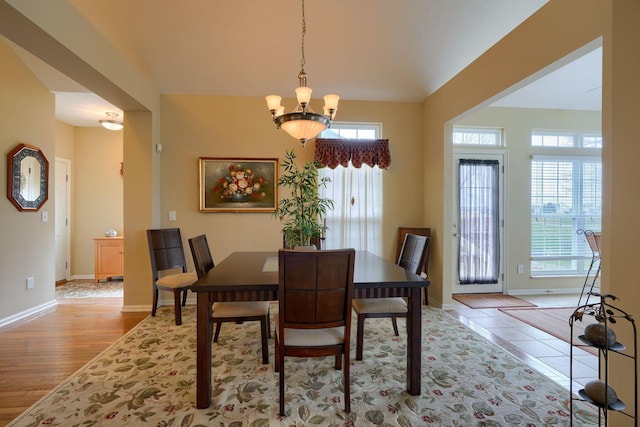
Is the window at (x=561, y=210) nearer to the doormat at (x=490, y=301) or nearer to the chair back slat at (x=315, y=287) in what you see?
the doormat at (x=490, y=301)

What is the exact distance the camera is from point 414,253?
2.64m

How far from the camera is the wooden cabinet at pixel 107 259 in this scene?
5094 millimetres

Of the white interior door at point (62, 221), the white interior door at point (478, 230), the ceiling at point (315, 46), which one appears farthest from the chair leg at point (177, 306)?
the white interior door at point (478, 230)

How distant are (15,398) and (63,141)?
460 cm

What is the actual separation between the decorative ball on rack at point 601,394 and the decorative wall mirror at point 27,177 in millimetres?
5005

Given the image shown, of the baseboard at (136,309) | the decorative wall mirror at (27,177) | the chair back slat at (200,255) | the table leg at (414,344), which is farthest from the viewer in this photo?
the baseboard at (136,309)

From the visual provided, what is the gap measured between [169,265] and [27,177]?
1891 millimetres

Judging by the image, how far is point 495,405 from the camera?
6.15 ft

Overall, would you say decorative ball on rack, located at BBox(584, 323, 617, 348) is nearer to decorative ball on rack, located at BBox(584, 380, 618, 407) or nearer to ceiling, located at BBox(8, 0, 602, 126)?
decorative ball on rack, located at BBox(584, 380, 618, 407)

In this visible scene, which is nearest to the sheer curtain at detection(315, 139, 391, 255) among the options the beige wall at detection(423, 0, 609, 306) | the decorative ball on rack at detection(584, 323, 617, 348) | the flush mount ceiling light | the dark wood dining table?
the beige wall at detection(423, 0, 609, 306)

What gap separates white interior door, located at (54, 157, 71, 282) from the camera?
5066 millimetres

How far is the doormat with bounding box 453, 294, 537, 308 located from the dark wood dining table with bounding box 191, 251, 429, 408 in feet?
7.63

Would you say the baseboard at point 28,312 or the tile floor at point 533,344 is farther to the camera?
the baseboard at point 28,312

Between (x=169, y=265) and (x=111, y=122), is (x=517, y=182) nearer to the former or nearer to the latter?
(x=169, y=265)
